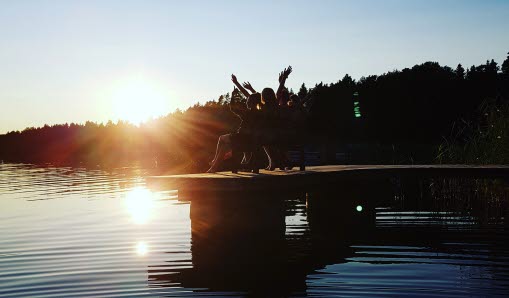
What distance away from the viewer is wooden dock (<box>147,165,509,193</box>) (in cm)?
1197

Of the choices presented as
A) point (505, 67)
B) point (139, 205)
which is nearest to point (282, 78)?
point (139, 205)

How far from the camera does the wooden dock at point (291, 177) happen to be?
39.3 feet

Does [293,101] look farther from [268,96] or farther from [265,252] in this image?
[265,252]

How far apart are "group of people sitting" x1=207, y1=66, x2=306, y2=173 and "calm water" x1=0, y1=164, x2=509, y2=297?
1.46m

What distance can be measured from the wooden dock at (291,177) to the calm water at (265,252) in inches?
10.5

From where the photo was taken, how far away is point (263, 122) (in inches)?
554

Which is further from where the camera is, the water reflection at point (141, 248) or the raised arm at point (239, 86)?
the raised arm at point (239, 86)

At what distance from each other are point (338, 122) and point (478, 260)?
68.4 metres

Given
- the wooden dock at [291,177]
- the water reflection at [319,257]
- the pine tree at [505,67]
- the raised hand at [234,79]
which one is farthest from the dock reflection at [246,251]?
the pine tree at [505,67]

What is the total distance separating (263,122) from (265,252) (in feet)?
10.2

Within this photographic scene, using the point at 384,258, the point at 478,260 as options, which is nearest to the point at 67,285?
the point at 384,258

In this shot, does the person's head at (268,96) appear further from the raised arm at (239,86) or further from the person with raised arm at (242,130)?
the raised arm at (239,86)

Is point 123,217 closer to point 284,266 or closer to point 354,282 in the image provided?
point 284,266

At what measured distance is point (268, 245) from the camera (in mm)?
12445
